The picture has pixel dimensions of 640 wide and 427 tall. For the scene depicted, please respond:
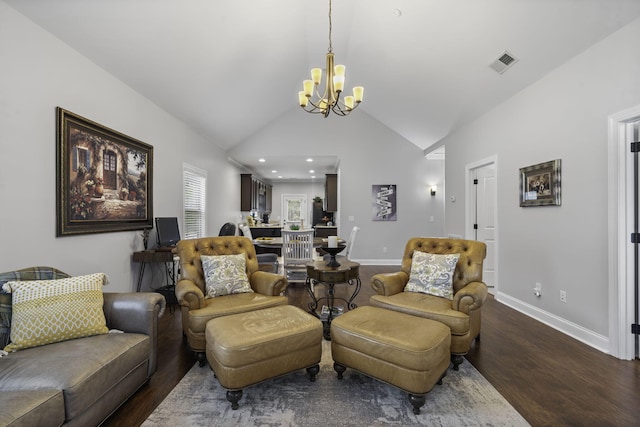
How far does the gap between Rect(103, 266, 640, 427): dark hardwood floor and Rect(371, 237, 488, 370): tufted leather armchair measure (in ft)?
0.95

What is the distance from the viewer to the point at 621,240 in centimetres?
248

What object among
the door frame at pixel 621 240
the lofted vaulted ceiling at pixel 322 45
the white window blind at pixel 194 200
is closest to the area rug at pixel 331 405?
the door frame at pixel 621 240

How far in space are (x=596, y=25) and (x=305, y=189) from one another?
942 centimetres

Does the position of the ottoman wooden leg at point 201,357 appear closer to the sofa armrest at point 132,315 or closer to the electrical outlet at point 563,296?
the sofa armrest at point 132,315

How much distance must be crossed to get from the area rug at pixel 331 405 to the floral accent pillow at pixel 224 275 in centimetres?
73

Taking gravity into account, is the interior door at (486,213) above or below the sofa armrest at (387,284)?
above

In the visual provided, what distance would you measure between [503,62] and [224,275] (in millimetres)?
3723

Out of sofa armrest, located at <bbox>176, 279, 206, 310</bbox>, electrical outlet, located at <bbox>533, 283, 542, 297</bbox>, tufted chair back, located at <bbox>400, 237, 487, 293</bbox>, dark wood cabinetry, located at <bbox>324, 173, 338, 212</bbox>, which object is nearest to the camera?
sofa armrest, located at <bbox>176, 279, 206, 310</bbox>

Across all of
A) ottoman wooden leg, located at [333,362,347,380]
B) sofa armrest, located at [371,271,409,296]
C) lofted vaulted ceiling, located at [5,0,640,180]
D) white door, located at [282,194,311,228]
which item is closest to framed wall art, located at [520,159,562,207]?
lofted vaulted ceiling, located at [5,0,640,180]

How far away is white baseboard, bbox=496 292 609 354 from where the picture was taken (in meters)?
2.65

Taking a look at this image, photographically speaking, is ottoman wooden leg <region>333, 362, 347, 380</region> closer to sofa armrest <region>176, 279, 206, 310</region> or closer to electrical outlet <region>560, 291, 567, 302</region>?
sofa armrest <region>176, 279, 206, 310</region>

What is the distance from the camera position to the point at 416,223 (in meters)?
6.96

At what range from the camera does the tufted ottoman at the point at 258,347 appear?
5.94 feet

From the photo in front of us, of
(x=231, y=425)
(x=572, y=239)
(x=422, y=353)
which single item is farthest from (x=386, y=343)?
(x=572, y=239)
